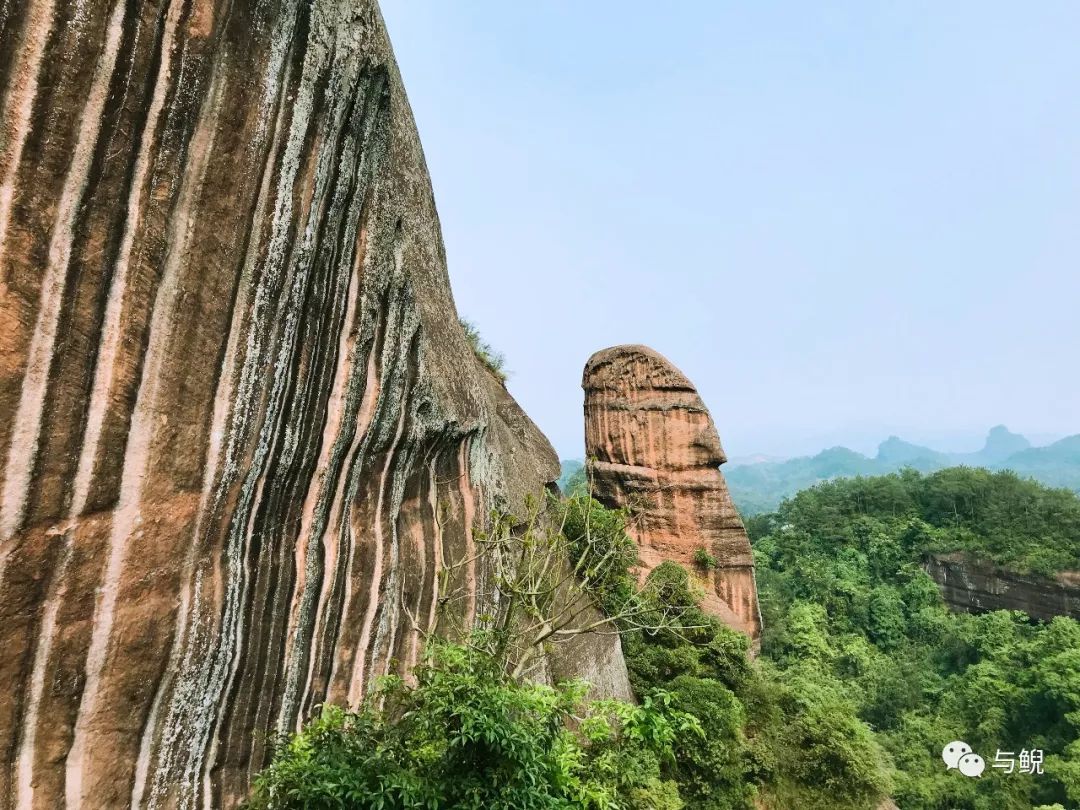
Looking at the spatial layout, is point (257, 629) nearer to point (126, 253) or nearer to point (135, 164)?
point (126, 253)

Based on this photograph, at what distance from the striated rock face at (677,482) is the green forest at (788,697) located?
138 centimetres

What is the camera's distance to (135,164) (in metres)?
3.54

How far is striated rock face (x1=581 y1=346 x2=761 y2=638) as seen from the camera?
18000 mm

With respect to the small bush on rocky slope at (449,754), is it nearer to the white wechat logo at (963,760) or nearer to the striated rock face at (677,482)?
the striated rock face at (677,482)

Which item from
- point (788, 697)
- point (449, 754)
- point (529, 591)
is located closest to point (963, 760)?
point (788, 697)

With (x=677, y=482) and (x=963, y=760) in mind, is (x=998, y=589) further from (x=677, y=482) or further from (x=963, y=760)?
(x=677, y=482)

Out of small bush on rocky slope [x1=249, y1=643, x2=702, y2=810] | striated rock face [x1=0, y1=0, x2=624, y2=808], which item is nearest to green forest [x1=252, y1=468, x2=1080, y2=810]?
small bush on rocky slope [x1=249, y1=643, x2=702, y2=810]

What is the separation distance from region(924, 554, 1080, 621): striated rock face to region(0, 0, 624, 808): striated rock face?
Answer: 3641cm

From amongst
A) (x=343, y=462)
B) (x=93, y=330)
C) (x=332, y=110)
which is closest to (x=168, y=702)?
(x=343, y=462)

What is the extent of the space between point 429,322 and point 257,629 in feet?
12.2

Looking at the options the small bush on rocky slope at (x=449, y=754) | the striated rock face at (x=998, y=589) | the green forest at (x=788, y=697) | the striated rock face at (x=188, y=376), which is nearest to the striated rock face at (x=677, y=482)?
the green forest at (x=788, y=697)

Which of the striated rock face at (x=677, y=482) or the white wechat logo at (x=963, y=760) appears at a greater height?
the striated rock face at (x=677, y=482)

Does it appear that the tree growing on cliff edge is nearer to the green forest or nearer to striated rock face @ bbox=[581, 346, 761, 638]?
the green forest

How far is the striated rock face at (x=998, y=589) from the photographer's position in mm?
27719
